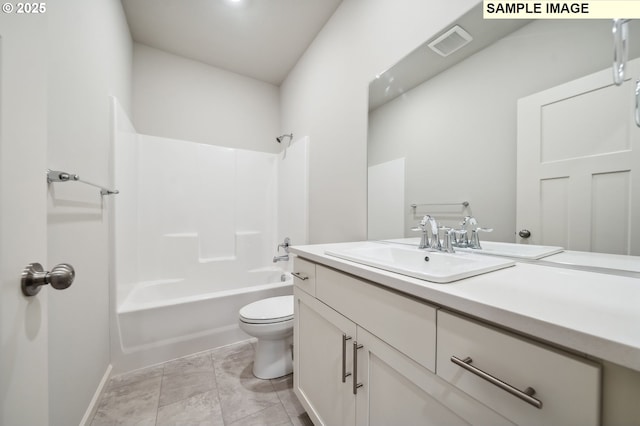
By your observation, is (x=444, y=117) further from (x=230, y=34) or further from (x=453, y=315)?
(x=230, y=34)

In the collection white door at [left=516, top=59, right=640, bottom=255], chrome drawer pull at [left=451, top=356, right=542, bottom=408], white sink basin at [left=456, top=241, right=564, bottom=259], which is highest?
white door at [left=516, top=59, right=640, bottom=255]

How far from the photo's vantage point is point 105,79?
4.75 feet

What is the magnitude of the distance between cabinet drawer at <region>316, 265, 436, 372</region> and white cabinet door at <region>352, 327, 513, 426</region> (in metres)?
0.03

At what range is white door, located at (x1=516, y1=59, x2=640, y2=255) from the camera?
2.15 feet

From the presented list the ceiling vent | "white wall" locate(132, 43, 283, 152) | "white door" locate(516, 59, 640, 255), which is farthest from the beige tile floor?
"white wall" locate(132, 43, 283, 152)

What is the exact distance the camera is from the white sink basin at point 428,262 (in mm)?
608

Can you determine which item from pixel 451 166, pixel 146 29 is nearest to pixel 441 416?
pixel 451 166

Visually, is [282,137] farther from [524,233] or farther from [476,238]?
[524,233]

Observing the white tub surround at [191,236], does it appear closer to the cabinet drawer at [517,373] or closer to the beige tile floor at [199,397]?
the beige tile floor at [199,397]

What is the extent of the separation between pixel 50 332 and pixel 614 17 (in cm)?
215

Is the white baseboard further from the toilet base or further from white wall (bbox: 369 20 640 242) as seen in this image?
white wall (bbox: 369 20 640 242)

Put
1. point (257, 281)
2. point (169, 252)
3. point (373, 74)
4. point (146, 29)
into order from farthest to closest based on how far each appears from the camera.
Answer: point (257, 281)
point (169, 252)
point (146, 29)
point (373, 74)

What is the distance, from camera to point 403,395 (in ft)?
2.04

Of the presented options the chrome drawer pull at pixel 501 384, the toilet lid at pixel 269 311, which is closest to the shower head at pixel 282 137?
the toilet lid at pixel 269 311
